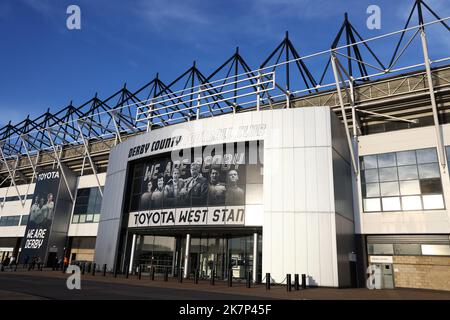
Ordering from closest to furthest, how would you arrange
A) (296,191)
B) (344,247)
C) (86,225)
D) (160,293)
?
(160,293), (296,191), (344,247), (86,225)

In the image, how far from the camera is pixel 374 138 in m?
25.9

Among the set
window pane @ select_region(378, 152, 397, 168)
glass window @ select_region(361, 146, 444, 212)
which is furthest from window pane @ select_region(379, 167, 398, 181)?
window pane @ select_region(378, 152, 397, 168)

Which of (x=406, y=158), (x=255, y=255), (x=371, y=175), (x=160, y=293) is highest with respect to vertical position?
(x=406, y=158)

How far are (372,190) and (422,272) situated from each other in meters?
6.07

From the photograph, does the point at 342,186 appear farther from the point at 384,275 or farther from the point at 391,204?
the point at 384,275

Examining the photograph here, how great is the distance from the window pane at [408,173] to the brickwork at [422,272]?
5.29 meters

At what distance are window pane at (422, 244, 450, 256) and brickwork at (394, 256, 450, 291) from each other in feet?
0.81

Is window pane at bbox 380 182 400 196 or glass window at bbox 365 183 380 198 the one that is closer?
window pane at bbox 380 182 400 196

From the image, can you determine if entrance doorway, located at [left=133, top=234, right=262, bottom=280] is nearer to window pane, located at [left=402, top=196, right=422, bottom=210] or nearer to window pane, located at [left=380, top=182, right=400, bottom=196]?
window pane, located at [left=380, top=182, right=400, bottom=196]

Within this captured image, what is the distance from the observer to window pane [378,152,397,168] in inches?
979

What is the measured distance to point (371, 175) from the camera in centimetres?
2547

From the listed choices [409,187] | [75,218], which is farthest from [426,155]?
[75,218]

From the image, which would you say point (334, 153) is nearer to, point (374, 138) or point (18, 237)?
point (374, 138)

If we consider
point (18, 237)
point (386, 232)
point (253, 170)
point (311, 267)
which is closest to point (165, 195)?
point (253, 170)
